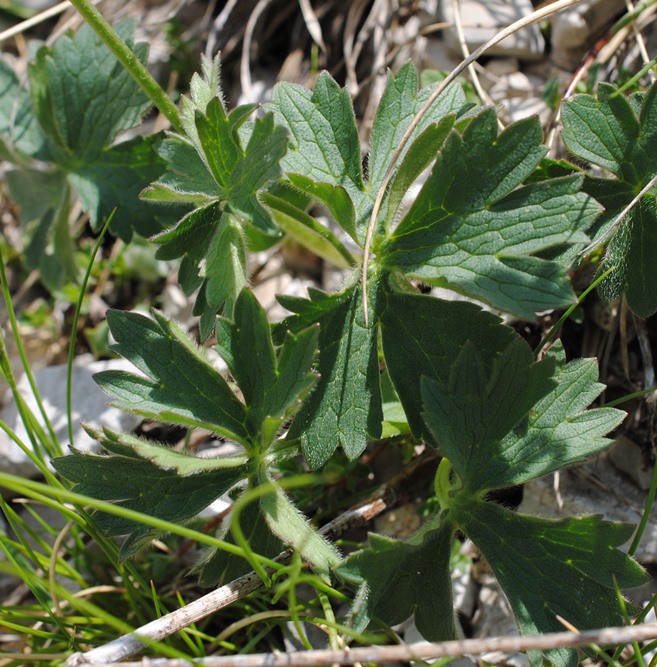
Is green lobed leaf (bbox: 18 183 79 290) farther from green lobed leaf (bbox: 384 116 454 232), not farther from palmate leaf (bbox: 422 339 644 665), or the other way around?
palmate leaf (bbox: 422 339 644 665)

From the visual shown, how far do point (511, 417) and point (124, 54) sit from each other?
1.51 metres

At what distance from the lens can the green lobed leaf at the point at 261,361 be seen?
6.11 ft

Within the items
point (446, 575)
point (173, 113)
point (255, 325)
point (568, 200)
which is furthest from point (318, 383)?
point (173, 113)

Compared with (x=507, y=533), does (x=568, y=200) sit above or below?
above

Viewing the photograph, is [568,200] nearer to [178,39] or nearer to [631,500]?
[631,500]

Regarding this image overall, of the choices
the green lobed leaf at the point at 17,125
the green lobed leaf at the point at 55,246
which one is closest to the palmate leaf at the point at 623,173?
the green lobed leaf at the point at 55,246

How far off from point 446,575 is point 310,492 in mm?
714

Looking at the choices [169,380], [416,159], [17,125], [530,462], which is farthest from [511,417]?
[17,125]

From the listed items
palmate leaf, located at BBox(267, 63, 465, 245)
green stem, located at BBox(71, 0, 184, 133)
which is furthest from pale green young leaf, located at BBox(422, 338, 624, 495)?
green stem, located at BBox(71, 0, 184, 133)

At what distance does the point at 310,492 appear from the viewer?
2.52 m

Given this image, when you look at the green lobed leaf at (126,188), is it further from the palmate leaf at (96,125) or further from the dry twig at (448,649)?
the dry twig at (448,649)

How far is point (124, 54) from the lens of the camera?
2.22 m

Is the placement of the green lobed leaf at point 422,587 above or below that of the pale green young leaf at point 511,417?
below

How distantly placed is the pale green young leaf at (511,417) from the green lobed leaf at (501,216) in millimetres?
159
